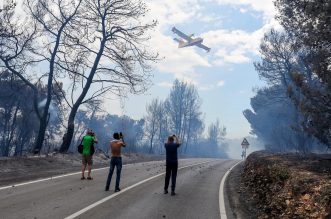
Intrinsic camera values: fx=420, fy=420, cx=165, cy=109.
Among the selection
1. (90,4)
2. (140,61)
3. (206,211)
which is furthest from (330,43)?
(90,4)

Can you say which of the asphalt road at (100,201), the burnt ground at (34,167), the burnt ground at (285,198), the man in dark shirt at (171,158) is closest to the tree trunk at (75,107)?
the burnt ground at (34,167)

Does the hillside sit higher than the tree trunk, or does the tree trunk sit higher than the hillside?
the tree trunk

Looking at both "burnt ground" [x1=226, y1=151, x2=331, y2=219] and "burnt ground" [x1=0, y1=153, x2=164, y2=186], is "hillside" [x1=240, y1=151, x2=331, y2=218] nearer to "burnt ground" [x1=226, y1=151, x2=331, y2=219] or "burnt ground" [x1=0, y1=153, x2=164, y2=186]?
"burnt ground" [x1=226, y1=151, x2=331, y2=219]

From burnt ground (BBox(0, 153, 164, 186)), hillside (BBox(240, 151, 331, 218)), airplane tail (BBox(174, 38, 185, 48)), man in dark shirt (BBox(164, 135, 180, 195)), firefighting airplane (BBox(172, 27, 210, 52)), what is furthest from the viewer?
airplane tail (BBox(174, 38, 185, 48))

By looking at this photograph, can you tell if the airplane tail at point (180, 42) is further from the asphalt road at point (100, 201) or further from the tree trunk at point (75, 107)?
the asphalt road at point (100, 201)

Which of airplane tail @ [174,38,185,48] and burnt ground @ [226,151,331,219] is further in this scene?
airplane tail @ [174,38,185,48]

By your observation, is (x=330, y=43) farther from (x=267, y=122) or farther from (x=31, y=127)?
(x=267, y=122)

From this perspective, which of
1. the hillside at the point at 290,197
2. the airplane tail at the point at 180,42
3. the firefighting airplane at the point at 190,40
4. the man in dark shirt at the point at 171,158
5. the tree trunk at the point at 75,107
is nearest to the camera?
the hillside at the point at 290,197

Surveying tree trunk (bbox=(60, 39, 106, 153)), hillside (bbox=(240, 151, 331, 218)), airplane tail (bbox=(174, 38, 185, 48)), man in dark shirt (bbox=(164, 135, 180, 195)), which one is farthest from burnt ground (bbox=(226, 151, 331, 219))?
airplane tail (bbox=(174, 38, 185, 48))

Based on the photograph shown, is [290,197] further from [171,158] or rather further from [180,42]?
[180,42]

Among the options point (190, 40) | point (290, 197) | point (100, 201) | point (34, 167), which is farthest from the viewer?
point (190, 40)

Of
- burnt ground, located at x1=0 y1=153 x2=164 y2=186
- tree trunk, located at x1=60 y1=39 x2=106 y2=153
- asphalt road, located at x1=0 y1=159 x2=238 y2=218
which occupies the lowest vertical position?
asphalt road, located at x1=0 y1=159 x2=238 y2=218

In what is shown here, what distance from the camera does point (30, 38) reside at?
98.0 ft

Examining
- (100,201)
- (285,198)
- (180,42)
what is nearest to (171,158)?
(100,201)
